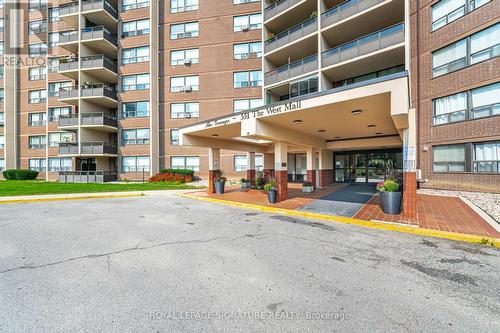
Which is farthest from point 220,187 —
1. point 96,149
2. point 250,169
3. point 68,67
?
point 68,67

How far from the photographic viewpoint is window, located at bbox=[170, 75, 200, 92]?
26.2 meters

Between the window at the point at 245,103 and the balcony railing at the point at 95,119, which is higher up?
the window at the point at 245,103

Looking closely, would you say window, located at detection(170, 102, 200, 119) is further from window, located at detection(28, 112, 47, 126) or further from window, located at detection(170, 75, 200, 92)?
window, located at detection(28, 112, 47, 126)

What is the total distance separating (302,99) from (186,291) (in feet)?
22.9

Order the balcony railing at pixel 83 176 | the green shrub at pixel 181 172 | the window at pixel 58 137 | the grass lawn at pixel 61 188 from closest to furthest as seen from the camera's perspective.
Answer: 1. the grass lawn at pixel 61 188
2. the green shrub at pixel 181 172
3. the balcony railing at pixel 83 176
4. the window at pixel 58 137

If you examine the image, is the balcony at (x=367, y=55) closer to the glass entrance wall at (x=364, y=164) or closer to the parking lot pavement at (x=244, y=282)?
the glass entrance wall at (x=364, y=164)

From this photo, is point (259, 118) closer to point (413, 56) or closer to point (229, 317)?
point (229, 317)

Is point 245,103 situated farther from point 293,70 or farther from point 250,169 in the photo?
point 250,169

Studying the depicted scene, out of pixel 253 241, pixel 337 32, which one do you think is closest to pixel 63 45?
pixel 337 32

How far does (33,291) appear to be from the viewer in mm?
3369

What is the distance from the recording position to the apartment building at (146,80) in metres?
25.3

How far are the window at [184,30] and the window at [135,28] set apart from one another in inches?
122

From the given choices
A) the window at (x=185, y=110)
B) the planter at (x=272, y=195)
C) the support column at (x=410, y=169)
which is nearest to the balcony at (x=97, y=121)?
the window at (x=185, y=110)

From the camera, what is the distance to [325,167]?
60.5 ft
